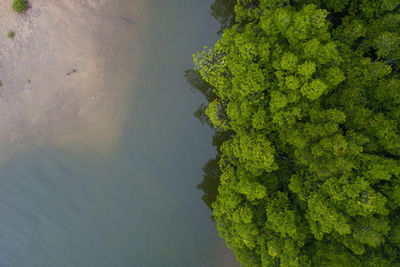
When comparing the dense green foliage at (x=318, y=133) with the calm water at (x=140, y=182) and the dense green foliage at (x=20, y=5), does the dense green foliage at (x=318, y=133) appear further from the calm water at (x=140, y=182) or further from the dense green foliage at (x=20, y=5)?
the dense green foliage at (x=20, y=5)

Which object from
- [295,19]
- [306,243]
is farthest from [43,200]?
[295,19]

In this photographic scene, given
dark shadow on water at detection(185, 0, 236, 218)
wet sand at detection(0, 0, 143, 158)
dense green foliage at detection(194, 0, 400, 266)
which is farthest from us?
wet sand at detection(0, 0, 143, 158)

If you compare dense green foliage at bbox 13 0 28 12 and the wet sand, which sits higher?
→ dense green foliage at bbox 13 0 28 12

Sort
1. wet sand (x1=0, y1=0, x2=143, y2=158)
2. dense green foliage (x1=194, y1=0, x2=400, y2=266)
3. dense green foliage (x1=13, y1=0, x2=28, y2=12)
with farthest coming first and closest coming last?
1. wet sand (x1=0, y1=0, x2=143, y2=158)
2. dense green foliage (x1=13, y1=0, x2=28, y2=12)
3. dense green foliage (x1=194, y1=0, x2=400, y2=266)

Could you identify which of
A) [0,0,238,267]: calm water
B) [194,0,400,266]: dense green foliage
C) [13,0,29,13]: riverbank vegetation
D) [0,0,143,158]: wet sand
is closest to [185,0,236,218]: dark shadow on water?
[0,0,238,267]: calm water

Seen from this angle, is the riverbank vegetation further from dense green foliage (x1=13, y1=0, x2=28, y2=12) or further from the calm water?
the calm water

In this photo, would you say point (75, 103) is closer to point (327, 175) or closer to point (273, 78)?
point (273, 78)

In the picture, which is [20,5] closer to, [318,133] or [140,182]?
[140,182]
